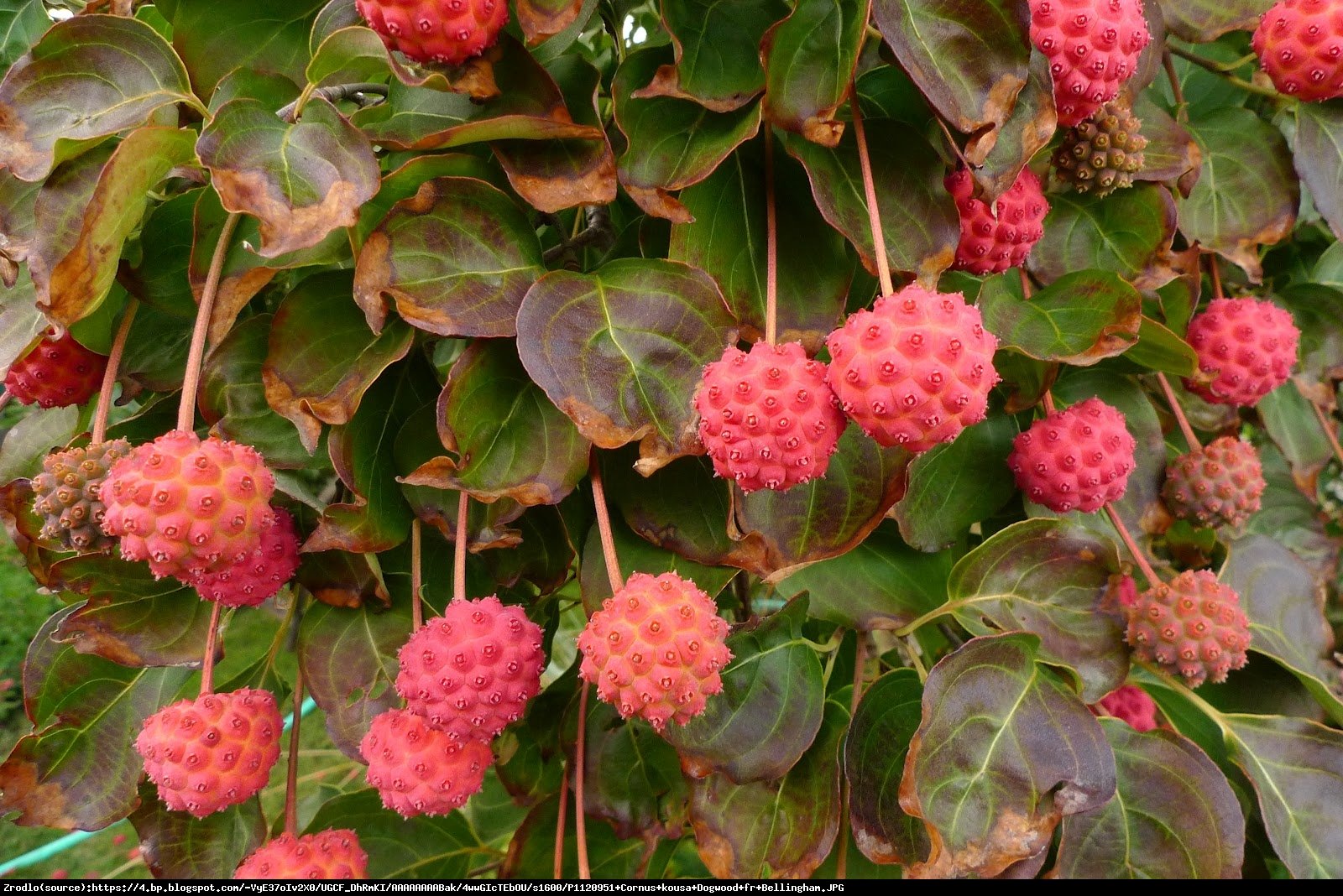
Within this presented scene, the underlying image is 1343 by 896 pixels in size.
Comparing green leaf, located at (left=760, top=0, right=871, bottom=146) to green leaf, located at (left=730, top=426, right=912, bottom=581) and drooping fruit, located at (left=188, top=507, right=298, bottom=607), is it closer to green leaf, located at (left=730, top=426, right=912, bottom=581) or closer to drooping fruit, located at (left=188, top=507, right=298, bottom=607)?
green leaf, located at (left=730, top=426, right=912, bottom=581)

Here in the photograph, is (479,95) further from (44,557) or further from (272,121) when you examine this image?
(44,557)

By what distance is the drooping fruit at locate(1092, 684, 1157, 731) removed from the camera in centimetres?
98

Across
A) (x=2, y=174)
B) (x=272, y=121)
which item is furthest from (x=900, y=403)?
(x=2, y=174)

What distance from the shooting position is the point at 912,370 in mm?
536

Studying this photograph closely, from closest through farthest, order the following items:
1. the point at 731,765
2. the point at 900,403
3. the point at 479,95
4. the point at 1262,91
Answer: the point at 900,403 < the point at 479,95 < the point at 731,765 < the point at 1262,91

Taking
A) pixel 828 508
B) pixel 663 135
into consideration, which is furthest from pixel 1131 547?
pixel 663 135

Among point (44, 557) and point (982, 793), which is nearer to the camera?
point (982, 793)

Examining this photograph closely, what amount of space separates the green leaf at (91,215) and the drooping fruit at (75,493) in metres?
0.09

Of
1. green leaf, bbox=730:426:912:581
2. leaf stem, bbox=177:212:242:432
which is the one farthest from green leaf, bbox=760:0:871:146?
leaf stem, bbox=177:212:242:432

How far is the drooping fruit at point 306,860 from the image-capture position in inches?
28.8

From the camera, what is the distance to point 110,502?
601 mm

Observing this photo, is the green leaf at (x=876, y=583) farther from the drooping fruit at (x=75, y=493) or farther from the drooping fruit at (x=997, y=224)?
the drooping fruit at (x=75, y=493)

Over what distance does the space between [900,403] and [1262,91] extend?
2.29ft

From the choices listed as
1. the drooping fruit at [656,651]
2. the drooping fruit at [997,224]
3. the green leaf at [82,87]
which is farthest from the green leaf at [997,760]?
the green leaf at [82,87]
